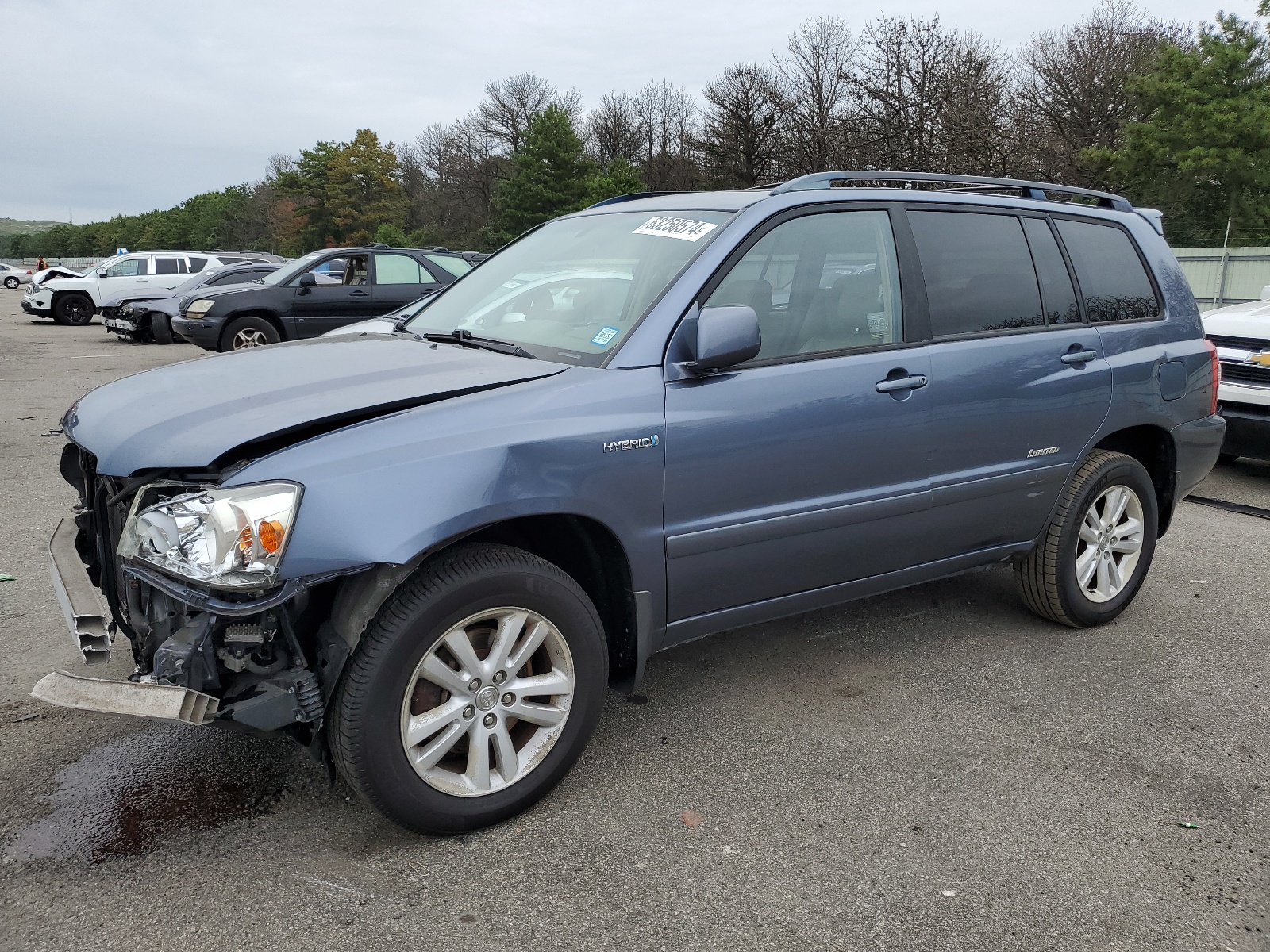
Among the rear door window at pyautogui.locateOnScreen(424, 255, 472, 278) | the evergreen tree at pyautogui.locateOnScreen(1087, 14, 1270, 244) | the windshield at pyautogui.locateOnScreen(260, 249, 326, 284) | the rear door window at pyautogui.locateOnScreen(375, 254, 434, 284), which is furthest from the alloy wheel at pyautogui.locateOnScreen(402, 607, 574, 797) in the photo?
the evergreen tree at pyautogui.locateOnScreen(1087, 14, 1270, 244)

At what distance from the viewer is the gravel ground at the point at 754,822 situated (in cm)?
239

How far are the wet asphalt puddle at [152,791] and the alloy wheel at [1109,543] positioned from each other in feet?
10.8

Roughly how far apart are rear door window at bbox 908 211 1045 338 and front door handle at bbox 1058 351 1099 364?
0.55 ft

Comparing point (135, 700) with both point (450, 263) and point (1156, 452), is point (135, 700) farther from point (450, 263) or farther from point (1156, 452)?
point (450, 263)

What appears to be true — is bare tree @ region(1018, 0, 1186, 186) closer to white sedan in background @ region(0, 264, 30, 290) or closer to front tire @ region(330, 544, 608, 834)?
front tire @ region(330, 544, 608, 834)

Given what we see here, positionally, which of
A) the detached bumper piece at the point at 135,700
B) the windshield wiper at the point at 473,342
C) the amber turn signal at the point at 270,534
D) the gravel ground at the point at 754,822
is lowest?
the gravel ground at the point at 754,822

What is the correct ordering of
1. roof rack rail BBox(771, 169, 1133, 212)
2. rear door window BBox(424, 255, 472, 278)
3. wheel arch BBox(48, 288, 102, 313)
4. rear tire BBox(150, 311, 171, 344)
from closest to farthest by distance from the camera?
roof rack rail BBox(771, 169, 1133, 212)
rear door window BBox(424, 255, 472, 278)
rear tire BBox(150, 311, 171, 344)
wheel arch BBox(48, 288, 102, 313)

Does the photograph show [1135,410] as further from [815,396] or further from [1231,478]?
[1231,478]

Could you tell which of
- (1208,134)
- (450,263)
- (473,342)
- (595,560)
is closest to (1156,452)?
(595,560)

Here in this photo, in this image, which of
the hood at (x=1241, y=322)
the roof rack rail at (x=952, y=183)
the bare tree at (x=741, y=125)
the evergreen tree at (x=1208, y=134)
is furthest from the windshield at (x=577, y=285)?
the bare tree at (x=741, y=125)

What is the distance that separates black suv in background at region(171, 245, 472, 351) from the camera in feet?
44.2

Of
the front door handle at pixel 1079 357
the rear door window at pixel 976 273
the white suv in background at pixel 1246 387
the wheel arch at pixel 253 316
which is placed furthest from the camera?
the wheel arch at pixel 253 316

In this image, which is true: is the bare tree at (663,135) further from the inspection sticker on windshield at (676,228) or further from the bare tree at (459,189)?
the inspection sticker on windshield at (676,228)

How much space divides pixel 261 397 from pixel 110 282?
24453mm
